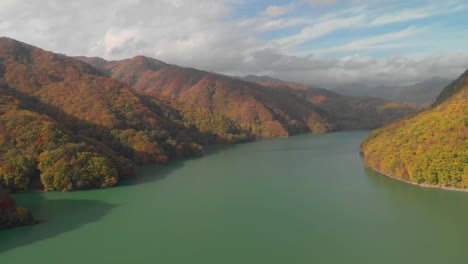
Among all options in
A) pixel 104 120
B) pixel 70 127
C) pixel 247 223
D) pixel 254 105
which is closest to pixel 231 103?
pixel 254 105

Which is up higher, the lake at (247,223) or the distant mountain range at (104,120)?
the distant mountain range at (104,120)

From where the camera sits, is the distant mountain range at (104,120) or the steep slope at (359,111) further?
the steep slope at (359,111)

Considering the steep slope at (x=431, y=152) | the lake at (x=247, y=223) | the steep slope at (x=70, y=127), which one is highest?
the steep slope at (x=70, y=127)

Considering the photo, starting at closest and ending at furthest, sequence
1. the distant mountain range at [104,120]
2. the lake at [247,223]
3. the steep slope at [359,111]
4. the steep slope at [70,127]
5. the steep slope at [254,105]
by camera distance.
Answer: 1. the lake at [247,223]
2. the steep slope at [70,127]
3. the distant mountain range at [104,120]
4. the steep slope at [254,105]
5. the steep slope at [359,111]

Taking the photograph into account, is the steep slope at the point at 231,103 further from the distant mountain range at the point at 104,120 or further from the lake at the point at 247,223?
the lake at the point at 247,223

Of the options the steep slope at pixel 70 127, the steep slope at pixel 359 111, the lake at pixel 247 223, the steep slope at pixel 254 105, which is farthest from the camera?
the steep slope at pixel 359 111

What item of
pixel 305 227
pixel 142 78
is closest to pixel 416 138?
pixel 305 227

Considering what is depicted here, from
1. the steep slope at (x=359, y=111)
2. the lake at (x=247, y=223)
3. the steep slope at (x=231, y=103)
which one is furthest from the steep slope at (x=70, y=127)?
the steep slope at (x=359, y=111)
